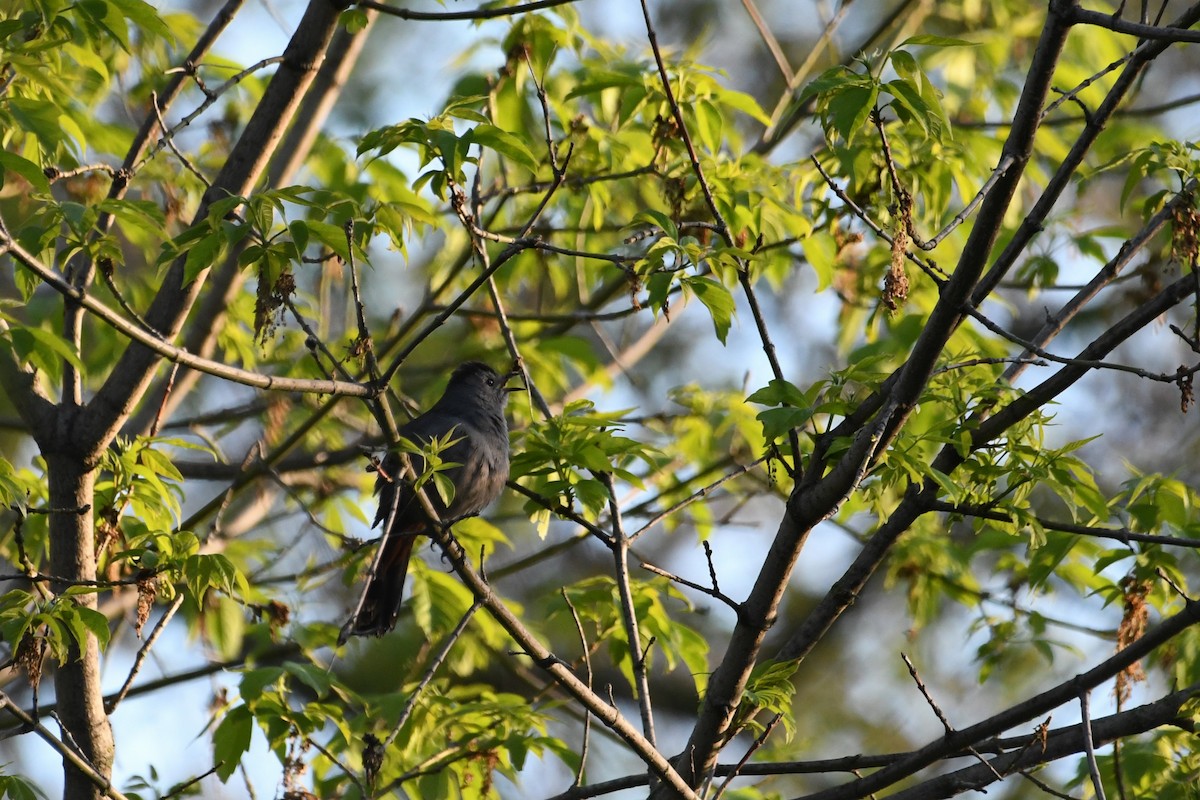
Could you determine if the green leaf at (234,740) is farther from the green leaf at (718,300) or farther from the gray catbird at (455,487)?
the green leaf at (718,300)

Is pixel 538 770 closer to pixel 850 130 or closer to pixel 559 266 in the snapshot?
pixel 559 266

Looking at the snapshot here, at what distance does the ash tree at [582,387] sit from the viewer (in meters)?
3.29

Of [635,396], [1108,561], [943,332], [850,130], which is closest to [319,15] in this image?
[850,130]

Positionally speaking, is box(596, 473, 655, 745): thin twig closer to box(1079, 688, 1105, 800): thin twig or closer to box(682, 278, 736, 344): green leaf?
box(682, 278, 736, 344): green leaf

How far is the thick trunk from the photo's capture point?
4078 mm

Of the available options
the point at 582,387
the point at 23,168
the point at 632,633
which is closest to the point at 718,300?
the point at 632,633

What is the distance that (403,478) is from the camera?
3.55m

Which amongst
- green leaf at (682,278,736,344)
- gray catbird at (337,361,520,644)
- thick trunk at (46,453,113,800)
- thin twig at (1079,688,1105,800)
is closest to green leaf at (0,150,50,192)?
thick trunk at (46,453,113,800)

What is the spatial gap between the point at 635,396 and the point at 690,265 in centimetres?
627

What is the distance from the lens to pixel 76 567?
4113mm

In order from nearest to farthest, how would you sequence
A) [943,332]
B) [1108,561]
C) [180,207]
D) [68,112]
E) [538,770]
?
[943,332] < [1108,561] < [68,112] < [180,207] < [538,770]

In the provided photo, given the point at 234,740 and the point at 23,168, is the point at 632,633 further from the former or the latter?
the point at 23,168

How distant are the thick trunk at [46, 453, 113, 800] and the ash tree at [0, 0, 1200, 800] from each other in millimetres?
12

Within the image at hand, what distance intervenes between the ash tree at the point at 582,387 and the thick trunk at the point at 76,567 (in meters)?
0.01
